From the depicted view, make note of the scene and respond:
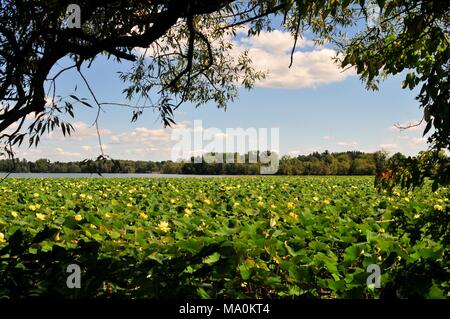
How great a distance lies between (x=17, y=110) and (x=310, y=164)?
3014 inches

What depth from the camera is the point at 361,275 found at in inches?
127

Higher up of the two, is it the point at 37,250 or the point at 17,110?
the point at 17,110

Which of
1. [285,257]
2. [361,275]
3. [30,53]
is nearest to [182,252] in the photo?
[285,257]

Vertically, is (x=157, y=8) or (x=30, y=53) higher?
(x=157, y=8)

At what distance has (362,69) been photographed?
12.6ft

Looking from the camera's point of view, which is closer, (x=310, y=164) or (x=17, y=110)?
(x=17, y=110)

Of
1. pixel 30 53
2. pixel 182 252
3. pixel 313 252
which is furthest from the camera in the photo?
pixel 30 53

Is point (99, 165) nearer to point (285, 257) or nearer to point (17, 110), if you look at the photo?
point (17, 110)
